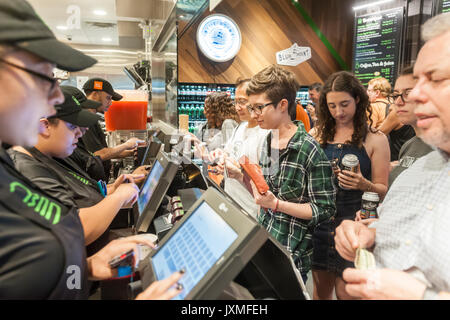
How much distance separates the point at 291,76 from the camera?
181cm

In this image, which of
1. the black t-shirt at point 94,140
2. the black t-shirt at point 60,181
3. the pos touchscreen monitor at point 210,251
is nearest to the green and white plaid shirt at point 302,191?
the pos touchscreen monitor at point 210,251

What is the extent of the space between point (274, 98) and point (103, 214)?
1.10 metres

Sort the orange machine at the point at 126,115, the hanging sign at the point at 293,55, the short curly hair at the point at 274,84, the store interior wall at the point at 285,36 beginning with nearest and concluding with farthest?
1. the short curly hair at the point at 274,84
2. the orange machine at the point at 126,115
3. the store interior wall at the point at 285,36
4. the hanging sign at the point at 293,55

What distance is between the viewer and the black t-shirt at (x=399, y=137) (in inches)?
110

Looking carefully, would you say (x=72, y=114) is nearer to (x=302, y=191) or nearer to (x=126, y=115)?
(x=302, y=191)

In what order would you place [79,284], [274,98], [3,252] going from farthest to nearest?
[274,98] → [79,284] → [3,252]

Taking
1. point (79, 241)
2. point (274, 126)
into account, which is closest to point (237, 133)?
point (274, 126)

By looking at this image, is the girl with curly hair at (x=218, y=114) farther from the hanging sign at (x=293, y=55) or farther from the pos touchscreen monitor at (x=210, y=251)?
the hanging sign at (x=293, y=55)

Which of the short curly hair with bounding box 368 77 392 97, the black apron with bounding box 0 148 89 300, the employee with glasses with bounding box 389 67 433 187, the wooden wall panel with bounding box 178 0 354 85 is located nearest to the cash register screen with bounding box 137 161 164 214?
the black apron with bounding box 0 148 89 300

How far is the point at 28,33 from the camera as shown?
688mm

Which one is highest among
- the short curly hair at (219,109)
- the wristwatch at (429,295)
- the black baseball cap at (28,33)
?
the short curly hair at (219,109)

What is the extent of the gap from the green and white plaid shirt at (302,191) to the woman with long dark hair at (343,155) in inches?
15.8

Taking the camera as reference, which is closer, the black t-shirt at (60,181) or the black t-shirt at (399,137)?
the black t-shirt at (60,181)

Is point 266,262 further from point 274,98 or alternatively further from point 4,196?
point 274,98
